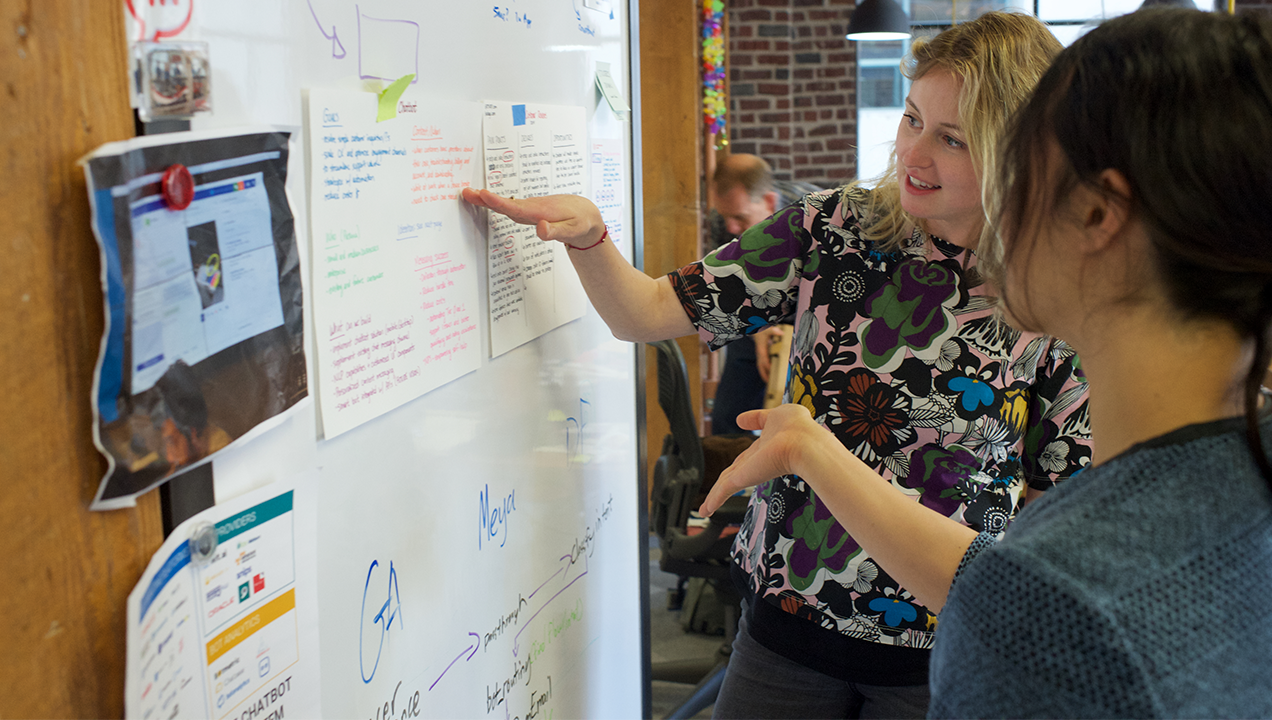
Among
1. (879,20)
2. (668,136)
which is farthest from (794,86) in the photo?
(668,136)

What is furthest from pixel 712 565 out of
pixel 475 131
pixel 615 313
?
pixel 475 131

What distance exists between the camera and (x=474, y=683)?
1.14 m

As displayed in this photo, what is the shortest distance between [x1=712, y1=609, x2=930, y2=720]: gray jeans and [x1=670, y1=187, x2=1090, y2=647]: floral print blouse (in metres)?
0.08

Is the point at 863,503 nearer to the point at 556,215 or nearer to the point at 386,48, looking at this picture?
the point at 556,215

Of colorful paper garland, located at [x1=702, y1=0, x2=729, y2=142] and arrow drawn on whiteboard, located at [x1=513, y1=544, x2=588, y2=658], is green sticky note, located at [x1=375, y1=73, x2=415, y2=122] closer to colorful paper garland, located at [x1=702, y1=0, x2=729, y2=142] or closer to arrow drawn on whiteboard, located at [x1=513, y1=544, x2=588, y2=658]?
arrow drawn on whiteboard, located at [x1=513, y1=544, x2=588, y2=658]

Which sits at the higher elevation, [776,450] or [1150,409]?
[1150,409]

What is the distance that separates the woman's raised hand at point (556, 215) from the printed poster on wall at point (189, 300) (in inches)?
14.7

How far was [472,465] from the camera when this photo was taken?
1.10 meters

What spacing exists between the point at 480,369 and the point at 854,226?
0.54 metres

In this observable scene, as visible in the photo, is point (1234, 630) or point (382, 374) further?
point (382, 374)

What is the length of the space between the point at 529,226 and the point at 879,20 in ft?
12.5

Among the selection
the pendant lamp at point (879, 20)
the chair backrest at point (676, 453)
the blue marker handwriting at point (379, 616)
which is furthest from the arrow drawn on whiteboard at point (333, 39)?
the pendant lamp at point (879, 20)

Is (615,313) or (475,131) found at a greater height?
(475,131)

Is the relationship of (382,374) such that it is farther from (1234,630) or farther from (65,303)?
(1234,630)
